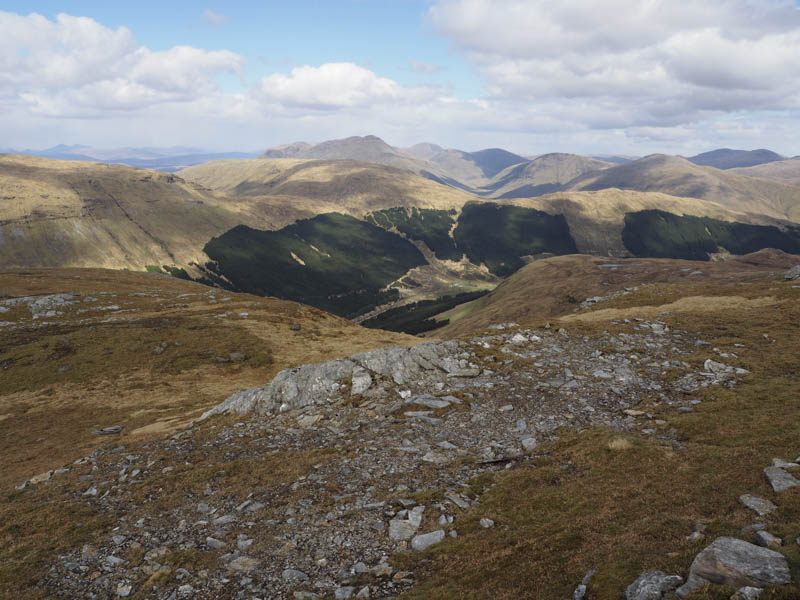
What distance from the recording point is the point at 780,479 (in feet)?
49.1

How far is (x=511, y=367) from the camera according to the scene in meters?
34.8

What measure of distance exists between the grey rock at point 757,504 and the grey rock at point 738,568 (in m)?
3.93

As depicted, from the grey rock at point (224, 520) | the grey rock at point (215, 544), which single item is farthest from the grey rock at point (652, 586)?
the grey rock at point (224, 520)

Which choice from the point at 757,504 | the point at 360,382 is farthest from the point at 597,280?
the point at 757,504

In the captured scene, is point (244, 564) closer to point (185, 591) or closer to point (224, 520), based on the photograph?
point (185, 591)

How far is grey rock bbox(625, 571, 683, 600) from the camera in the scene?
9.70m

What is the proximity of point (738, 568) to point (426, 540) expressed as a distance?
34.1 feet

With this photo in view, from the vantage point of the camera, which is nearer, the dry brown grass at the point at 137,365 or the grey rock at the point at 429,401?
the grey rock at the point at 429,401

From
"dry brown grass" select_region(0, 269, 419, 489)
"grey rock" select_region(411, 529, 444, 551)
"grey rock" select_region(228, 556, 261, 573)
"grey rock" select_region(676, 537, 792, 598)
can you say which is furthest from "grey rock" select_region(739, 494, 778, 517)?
"dry brown grass" select_region(0, 269, 419, 489)

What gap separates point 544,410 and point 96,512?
2773cm

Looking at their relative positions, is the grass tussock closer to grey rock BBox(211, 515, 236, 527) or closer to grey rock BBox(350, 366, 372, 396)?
grey rock BBox(350, 366, 372, 396)

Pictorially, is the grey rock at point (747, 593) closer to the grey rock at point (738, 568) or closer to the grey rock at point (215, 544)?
the grey rock at point (738, 568)

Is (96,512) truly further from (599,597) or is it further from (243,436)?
(599,597)

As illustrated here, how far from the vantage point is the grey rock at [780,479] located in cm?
1443
